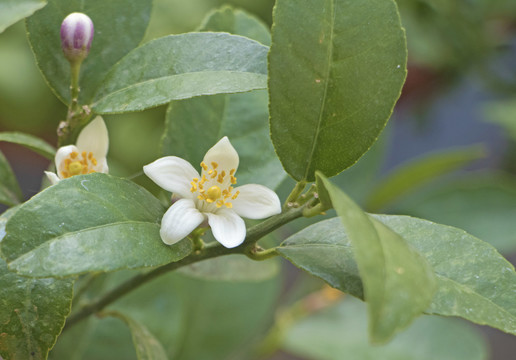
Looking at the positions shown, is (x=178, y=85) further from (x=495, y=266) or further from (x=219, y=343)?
(x=219, y=343)

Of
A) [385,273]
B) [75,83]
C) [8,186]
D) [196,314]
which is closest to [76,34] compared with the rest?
[75,83]

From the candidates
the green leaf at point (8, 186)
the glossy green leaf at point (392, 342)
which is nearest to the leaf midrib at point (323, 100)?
the green leaf at point (8, 186)

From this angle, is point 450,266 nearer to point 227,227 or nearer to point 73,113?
point 227,227

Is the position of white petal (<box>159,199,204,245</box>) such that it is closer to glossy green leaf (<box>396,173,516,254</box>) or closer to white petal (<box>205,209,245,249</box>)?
white petal (<box>205,209,245,249</box>)

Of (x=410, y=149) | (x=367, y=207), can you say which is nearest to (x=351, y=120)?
(x=367, y=207)

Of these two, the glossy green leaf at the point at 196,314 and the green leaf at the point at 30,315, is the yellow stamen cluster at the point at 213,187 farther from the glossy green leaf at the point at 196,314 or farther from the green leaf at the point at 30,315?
the glossy green leaf at the point at 196,314
